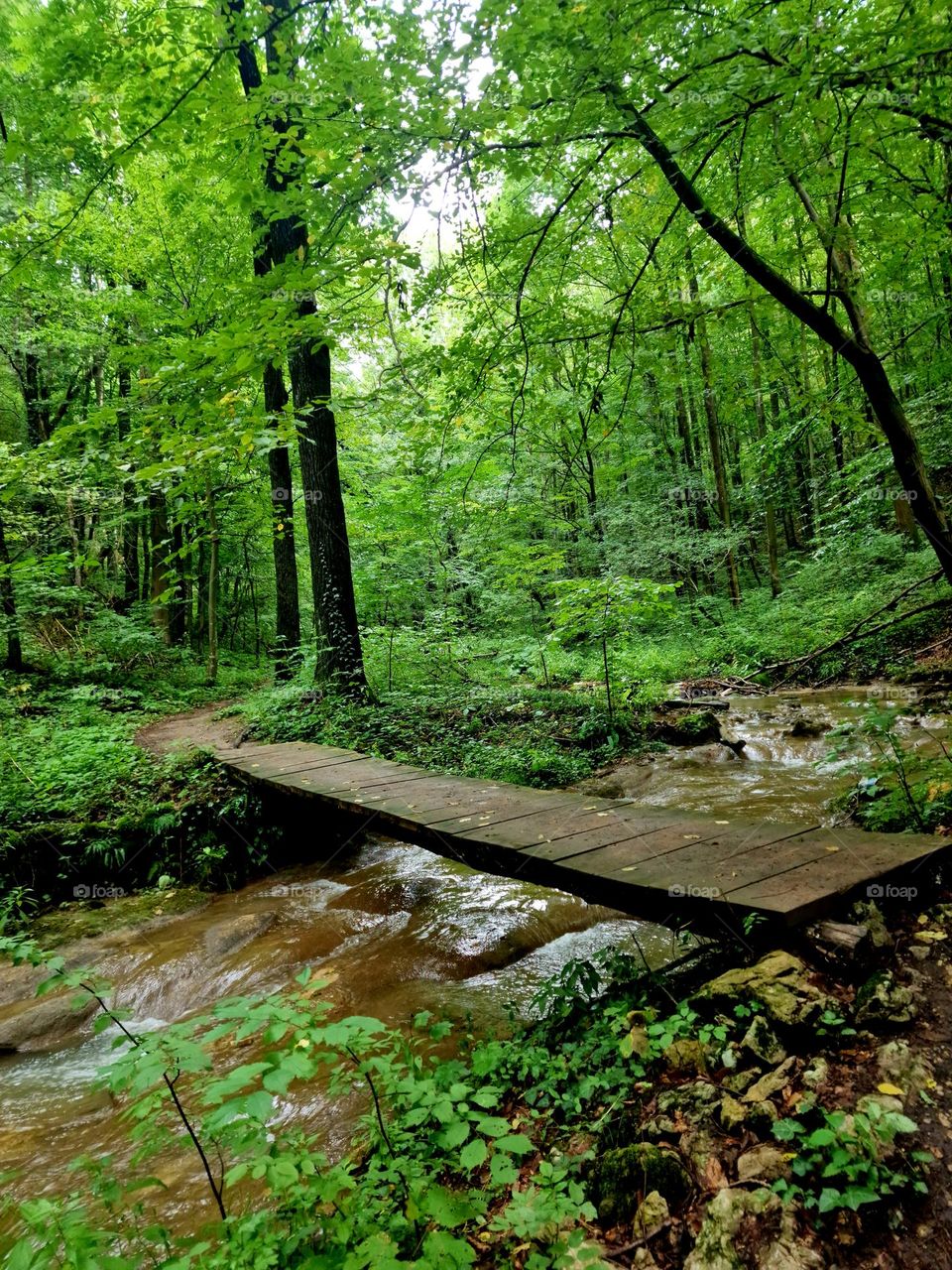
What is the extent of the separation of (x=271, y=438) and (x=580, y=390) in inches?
106

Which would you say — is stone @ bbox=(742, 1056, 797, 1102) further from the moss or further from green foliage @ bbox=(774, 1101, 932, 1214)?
the moss

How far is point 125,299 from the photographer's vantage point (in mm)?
13375

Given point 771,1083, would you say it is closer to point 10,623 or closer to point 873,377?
point 873,377

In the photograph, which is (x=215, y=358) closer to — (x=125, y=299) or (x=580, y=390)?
(x=580, y=390)

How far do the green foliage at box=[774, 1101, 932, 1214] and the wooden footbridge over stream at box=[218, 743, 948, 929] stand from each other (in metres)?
0.73

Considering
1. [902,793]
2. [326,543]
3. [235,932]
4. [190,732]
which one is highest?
[326,543]

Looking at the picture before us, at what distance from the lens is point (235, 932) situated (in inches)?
200

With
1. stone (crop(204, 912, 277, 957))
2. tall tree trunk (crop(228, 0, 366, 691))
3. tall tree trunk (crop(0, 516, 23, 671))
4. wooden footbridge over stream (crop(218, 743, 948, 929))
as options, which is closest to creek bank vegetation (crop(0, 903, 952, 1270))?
wooden footbridge over stream (crop(218, 743, 948, 929))

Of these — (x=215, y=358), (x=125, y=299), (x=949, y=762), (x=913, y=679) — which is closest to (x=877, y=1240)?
(x=949, y=762)

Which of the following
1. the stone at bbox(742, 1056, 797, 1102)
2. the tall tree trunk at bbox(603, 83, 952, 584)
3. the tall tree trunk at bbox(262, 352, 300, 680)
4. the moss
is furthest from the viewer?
the tall tree trunk at bbox(262, 352, 300, 680)

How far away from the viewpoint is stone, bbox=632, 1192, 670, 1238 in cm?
178

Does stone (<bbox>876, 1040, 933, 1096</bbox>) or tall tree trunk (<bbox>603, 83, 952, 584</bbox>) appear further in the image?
tall tree trunk (<bbox>603, 83, 952, 584</bbox>)

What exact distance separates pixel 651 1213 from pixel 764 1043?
2.21 ft

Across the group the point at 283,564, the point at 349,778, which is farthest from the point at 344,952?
the point at 283,564
